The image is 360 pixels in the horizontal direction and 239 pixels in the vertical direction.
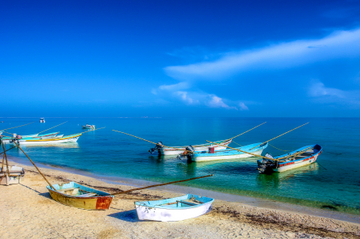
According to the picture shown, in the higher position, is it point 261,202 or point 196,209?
point 196,209

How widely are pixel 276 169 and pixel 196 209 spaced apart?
1392 cm

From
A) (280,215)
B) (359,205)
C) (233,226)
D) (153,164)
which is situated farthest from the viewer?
(153,164)

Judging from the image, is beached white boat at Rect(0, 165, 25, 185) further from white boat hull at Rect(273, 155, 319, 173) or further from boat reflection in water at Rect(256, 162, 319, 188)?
white boat hull at Rect(273, 155, 319, 173)

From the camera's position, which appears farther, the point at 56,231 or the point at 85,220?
the point at 85,220

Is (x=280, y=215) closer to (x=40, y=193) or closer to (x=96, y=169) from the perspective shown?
(x=40, y=193)

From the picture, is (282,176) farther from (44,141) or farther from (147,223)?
(44,141)

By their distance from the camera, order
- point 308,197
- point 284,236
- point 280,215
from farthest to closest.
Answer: point 308,197
point 280,215
point 284,236

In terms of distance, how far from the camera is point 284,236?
9.92 m

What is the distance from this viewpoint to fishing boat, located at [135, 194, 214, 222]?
1036 centimetres

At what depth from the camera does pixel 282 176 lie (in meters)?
21.7

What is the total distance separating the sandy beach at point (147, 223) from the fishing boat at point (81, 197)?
0.28 meters

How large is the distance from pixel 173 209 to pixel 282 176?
14.6 metres

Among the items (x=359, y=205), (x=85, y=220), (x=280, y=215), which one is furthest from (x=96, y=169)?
(x=359, y=205)

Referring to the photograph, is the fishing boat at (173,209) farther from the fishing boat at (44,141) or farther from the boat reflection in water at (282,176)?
the fishing boat at (44,141)
